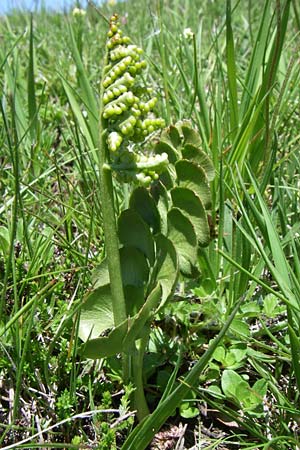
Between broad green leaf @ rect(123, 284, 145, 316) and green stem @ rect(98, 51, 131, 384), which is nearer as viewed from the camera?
green stem @ rect(98, 51, 131, 384)

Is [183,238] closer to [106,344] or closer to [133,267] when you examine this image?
[133,267]

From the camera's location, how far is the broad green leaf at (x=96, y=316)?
1.29 m

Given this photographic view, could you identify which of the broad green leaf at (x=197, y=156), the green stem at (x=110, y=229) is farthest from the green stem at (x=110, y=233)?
the broad green leaf at (x=197, y=156)

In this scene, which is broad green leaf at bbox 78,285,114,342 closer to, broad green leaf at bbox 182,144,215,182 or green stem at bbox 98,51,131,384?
green stem at bbox 98,51,131,384

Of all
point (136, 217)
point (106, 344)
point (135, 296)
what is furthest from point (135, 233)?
point (106, 344)

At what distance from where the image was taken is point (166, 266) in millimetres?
1251

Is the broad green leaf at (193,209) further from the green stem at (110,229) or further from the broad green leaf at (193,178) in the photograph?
the green stem at (110,229)

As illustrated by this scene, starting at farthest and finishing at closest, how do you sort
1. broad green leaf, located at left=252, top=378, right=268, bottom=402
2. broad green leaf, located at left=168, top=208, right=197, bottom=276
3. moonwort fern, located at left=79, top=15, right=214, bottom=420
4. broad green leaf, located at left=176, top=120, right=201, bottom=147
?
broad green leaf, located at left=252, top=378, right=268, bottom=402
broad green leaf, located at left=176, top=120, right=201, bottom=147
broad green leaf, located at left=168, top=208, right=197, bottom=276
moonwort fern, located at left=79, top=15, right=214, bottom=420

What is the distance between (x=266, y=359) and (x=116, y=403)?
39cm

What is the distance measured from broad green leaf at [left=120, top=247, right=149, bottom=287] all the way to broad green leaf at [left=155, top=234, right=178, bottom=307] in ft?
0.13

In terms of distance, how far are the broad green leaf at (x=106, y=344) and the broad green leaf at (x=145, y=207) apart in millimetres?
259

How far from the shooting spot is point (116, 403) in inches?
59.6

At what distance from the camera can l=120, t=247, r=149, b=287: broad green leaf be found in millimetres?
1298

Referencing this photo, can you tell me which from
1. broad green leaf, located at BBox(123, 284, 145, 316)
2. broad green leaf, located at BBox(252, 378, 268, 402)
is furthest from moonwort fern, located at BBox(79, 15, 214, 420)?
broad green leaf, located at BBox(252, 378, 268, 402)
